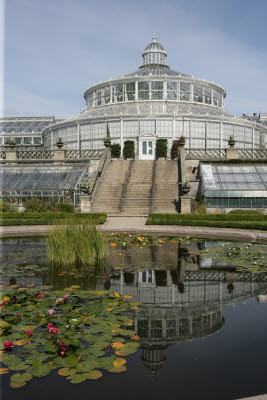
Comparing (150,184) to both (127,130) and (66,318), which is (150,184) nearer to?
(127,130)

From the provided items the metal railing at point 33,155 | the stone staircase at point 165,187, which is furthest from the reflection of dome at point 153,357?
the metal railing at point 33,155

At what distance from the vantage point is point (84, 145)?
5141cm

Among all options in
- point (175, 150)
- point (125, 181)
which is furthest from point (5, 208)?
point (175, 150)

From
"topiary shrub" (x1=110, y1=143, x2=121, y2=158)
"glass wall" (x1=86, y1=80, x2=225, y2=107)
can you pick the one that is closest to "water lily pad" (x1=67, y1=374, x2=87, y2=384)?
"topiary shrub" (x1=110, y1=143, x2=121, y2=158)

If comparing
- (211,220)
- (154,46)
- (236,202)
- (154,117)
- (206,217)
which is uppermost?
(154,46)

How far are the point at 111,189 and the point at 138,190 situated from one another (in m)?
2.59

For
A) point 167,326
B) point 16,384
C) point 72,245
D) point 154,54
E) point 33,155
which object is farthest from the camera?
point 154,54

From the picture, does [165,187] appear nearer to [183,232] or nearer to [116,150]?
[183,232]

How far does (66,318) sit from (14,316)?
42.3 inches

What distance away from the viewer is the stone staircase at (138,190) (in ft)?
96.4

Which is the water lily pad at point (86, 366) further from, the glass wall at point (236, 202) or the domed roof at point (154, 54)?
the domed roof at point (154, 54)

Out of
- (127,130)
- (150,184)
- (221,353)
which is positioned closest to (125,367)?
(221,353)

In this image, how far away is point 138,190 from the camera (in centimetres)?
3228

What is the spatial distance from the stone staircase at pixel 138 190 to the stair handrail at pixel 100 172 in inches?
111
